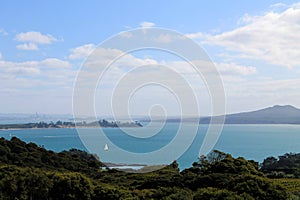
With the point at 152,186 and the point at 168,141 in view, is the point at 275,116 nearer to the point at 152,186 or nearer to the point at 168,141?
the point at 168,141

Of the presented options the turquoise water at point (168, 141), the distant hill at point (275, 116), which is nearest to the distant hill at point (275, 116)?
the distant hill at point (275, 116)

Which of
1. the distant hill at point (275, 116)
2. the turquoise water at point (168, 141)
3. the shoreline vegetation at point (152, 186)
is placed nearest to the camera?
the shoreline vegetation at point (152, 186)

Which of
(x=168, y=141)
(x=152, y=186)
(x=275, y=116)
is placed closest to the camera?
(x=152, y=186)

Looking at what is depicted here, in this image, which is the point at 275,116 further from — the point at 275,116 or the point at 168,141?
the point at 168,141

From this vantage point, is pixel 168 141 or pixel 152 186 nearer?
pixel 152 186

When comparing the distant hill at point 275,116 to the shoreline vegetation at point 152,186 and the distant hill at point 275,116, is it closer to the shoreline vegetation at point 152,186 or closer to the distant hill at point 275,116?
the distant hill at point 275,116

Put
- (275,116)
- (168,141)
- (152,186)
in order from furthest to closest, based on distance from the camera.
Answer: (275,116)
(168,141)
(152,186)

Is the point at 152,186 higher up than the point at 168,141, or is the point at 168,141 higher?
the point at 168,141

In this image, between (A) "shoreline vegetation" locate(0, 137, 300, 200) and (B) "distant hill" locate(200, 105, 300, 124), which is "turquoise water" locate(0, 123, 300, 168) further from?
(B) "distant hill" locate(200, 105, 300, 124)

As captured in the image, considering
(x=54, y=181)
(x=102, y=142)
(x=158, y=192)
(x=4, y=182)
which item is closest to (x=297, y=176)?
(x=102, y=142)

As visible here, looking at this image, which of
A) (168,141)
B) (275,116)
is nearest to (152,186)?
(168,141)

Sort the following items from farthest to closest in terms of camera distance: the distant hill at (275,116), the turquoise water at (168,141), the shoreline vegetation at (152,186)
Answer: the distant hill at (275,116), the turquoise water at (168,141), the shoreline vegetation at (152,186)

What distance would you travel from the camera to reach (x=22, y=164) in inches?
843

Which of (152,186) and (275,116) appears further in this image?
(275,116)
